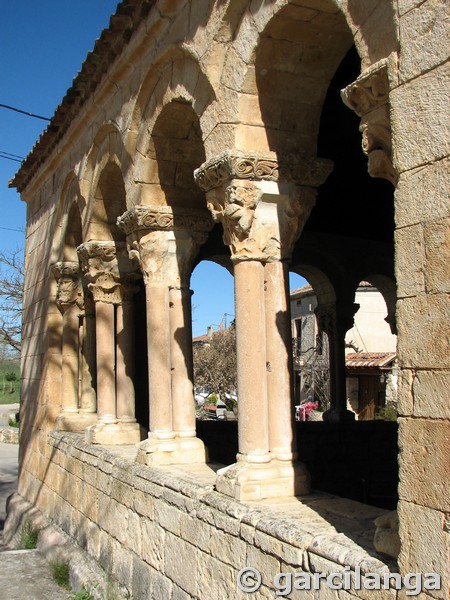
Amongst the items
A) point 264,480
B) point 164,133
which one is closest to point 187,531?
point 264,480

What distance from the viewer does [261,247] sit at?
14.6ft

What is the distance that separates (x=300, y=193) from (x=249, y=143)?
0.47 m

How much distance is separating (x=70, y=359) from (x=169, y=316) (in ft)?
11.2

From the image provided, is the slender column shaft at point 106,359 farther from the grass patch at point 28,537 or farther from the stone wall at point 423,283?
the stone wall at point 423,283

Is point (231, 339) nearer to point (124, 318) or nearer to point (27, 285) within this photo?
point (27, 285)

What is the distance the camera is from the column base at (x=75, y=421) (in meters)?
8.50

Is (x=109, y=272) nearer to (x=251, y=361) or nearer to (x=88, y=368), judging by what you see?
(x=88, y=368)

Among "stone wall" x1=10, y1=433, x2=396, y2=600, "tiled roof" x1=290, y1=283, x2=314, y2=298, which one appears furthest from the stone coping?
"tiled roof" x1=290, y1=283, x2=314, y2=298

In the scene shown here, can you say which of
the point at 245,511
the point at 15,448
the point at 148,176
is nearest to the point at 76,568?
the point at 245,511

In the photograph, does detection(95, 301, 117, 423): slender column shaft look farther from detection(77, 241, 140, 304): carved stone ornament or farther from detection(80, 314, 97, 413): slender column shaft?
detection(80, 314, 97, 413): slender column shaft

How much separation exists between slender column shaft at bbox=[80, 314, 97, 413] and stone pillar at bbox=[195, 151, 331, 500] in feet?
14.8

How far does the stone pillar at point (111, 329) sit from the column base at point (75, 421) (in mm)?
1143

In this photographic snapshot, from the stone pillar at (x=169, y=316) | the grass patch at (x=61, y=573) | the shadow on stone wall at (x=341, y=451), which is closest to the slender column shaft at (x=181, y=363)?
the stone pillar at (x=169, y=316)

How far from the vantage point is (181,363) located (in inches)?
233
